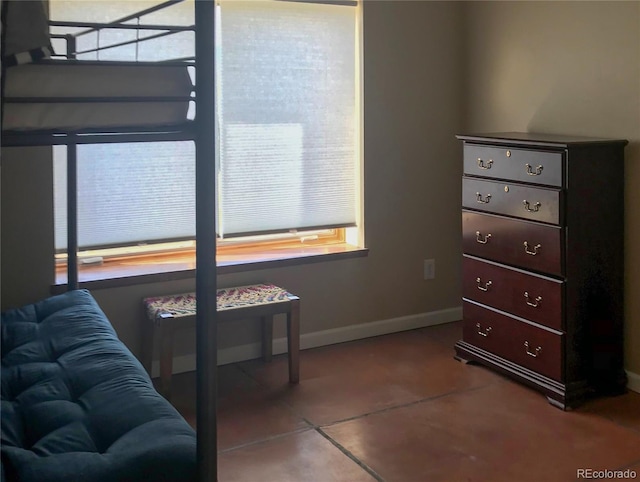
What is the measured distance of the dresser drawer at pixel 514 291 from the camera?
3119 mm

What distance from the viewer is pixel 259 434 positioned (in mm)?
2902

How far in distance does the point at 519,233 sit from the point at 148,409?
6.40 feet

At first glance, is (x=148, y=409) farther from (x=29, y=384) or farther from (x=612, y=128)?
(x=612, y=128)

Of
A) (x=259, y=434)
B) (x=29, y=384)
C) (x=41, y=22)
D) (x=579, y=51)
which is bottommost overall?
(x=259, y=434)

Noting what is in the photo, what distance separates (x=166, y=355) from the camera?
10.4 ft

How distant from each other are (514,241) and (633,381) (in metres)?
0.76

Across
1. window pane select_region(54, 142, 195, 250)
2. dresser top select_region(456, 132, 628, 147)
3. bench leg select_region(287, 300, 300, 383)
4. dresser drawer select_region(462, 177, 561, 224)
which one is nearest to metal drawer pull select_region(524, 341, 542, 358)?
dresser drawer select_region(462, 177, 561, 224)

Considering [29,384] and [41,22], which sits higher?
[41,22]

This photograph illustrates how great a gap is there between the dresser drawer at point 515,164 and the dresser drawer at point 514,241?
18cm

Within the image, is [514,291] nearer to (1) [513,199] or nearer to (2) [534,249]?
(2) [534,249]

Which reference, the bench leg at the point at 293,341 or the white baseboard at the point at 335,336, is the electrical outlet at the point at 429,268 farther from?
the bench leg at the point at 293,341

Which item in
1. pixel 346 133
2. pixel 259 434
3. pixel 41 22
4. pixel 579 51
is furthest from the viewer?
pixel 346 133

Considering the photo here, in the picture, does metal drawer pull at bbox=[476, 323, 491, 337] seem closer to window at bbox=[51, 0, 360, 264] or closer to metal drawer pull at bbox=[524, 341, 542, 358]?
metal drawer pull at bbox=[524, 341, 542, 358]

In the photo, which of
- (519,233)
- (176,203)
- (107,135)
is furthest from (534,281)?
(107,135)
